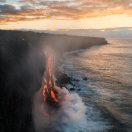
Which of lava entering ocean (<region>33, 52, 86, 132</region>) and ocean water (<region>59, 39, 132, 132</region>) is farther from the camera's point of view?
ocean water (<region>59, 39, 132, 132</region>)

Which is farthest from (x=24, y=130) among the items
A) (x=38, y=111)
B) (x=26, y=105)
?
(x=38, y=111)

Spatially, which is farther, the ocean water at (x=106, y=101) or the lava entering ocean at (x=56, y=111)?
the ocean water at (x=106, y=101)

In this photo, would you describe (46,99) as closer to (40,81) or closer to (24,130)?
(40,81)

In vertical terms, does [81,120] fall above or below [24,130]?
below

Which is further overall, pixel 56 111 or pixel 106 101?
pixel 106 101

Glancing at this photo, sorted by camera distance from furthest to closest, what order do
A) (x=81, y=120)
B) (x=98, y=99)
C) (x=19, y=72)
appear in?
(x=98, y=99) < (x=81, y=120) < (x=19, y=72)

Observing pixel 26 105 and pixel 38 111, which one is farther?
pixel 38 111

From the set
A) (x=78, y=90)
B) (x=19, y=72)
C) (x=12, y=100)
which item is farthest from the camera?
(x=78, y=90)

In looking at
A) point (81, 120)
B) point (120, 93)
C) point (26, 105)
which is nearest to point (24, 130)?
point (26, 105)

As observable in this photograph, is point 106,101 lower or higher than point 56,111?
lower

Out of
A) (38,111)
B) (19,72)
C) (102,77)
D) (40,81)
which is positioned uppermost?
(19,72)
